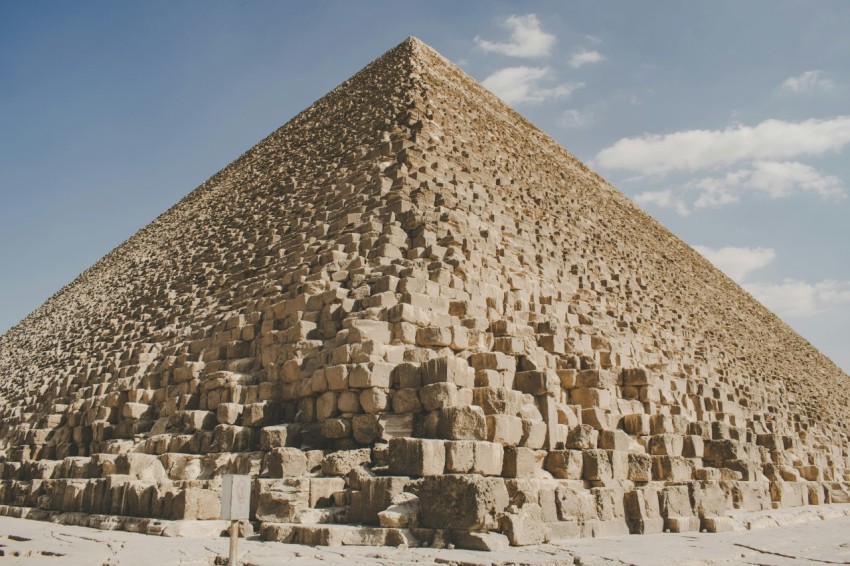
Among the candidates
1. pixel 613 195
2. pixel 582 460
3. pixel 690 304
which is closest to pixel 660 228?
pixel 613 195

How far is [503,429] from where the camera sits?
22.1ft

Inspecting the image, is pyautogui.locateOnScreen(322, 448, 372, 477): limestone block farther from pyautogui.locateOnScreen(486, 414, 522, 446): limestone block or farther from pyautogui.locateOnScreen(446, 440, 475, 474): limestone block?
pyautogui.locateOnScreen(486, 414, 522, 446): limestone block

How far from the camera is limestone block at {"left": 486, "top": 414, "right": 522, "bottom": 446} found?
6.70 metres

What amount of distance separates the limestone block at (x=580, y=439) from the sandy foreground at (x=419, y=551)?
1.28 m

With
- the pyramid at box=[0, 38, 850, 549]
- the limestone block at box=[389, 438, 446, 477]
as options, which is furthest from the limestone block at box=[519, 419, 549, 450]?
the limestone block at box=[389, 438, 446, 477]

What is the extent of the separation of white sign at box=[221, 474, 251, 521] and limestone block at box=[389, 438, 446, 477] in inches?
70.2

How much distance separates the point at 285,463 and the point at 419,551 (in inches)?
86.3

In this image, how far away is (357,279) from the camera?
30.3 feet

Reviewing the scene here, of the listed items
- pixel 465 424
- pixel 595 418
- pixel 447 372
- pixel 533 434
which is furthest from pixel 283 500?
pixel 595 418

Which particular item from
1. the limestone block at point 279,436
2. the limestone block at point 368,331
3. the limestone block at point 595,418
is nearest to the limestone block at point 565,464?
the limestone block at point 595,418

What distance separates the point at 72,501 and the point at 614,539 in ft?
20.3

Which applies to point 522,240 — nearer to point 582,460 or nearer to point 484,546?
point 582,460

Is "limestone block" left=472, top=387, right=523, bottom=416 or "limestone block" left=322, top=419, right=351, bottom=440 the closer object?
"limestone block" left=472, top=387, right=523, bottom=416

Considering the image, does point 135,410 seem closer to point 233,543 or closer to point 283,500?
point 283,500
